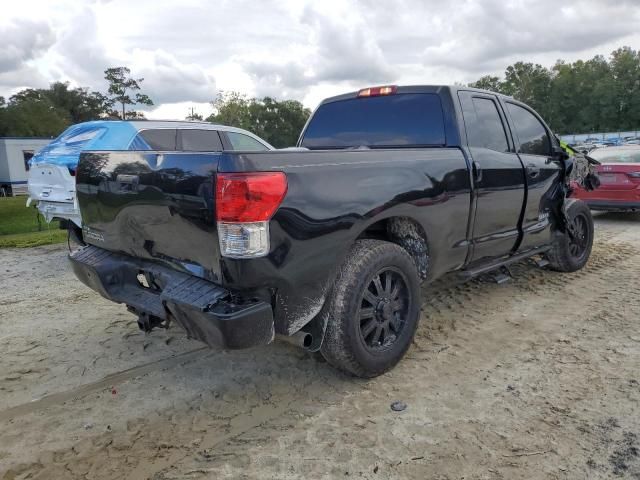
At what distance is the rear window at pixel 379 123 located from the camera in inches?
166

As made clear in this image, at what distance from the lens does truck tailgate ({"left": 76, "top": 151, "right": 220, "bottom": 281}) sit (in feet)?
8.84

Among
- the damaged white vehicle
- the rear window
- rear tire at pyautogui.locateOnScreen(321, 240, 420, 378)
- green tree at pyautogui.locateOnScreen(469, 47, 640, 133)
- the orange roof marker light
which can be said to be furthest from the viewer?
green tree at pyautogui.locateOnScreen(469, 47, 640, 133)

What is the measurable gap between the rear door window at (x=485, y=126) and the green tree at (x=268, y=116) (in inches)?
1600

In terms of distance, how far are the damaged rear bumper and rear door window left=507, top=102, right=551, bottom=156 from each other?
3497 mm

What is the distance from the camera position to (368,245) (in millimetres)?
3322

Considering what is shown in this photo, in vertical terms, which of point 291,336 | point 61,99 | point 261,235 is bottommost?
point 291,336

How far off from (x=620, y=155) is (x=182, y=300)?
1026 cm

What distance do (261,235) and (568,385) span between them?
2.25m

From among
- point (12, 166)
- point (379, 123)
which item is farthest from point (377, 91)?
point (12, 166)

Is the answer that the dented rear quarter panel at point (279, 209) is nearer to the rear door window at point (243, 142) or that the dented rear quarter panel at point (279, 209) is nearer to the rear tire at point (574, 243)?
the rear tire at point (574, 243)

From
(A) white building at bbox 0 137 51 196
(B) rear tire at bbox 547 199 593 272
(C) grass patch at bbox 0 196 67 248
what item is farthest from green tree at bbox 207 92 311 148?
(B) rear tire at bbox 547 199 593 272

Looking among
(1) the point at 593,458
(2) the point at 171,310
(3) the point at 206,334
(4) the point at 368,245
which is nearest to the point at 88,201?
(2) the point at 171,310

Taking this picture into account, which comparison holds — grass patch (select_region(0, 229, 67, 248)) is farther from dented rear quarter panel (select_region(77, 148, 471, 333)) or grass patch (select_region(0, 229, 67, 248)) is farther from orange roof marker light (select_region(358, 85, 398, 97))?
orange roof marker light (select_region(358, 85, 398, 97))

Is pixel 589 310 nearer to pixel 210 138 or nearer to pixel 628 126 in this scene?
pixel 210 138
